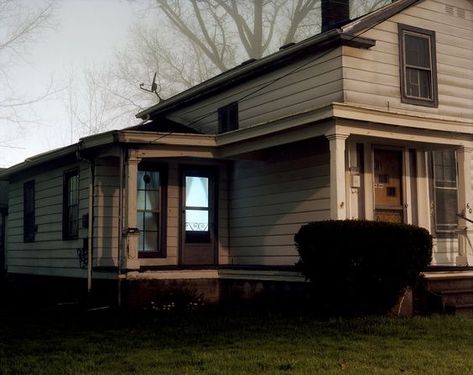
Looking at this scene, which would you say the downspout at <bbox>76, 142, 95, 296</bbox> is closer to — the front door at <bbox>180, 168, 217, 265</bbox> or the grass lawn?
the front door at <bbox>180, 168, 217, 265</bbox>

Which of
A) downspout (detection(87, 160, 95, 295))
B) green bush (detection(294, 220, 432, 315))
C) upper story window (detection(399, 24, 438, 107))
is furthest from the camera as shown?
downspout (detection(87, 160, 95, 295))

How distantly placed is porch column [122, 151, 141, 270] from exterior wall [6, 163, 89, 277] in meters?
2.36

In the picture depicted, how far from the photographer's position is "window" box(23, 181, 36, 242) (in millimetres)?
18484

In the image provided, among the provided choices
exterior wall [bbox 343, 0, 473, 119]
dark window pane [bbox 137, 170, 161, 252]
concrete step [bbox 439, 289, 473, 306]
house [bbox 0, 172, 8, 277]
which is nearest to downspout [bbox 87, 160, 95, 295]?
dark window pane [bbox 137, 170, 161, 252]

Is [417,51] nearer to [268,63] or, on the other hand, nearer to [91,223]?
[268,63]

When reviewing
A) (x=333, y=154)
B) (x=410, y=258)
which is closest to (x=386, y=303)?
(x=410, y=258)

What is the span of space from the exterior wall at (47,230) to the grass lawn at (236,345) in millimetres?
4261

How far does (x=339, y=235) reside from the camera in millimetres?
10031

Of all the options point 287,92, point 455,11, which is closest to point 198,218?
point 287,92

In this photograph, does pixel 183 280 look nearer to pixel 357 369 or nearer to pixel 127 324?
pixel 127 324

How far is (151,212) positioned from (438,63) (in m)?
6.65

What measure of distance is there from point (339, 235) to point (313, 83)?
3.81 m

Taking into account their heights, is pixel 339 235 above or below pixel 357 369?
above

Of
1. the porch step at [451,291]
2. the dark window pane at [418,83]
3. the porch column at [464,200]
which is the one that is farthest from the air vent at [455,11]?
the porch step at [451,291]
